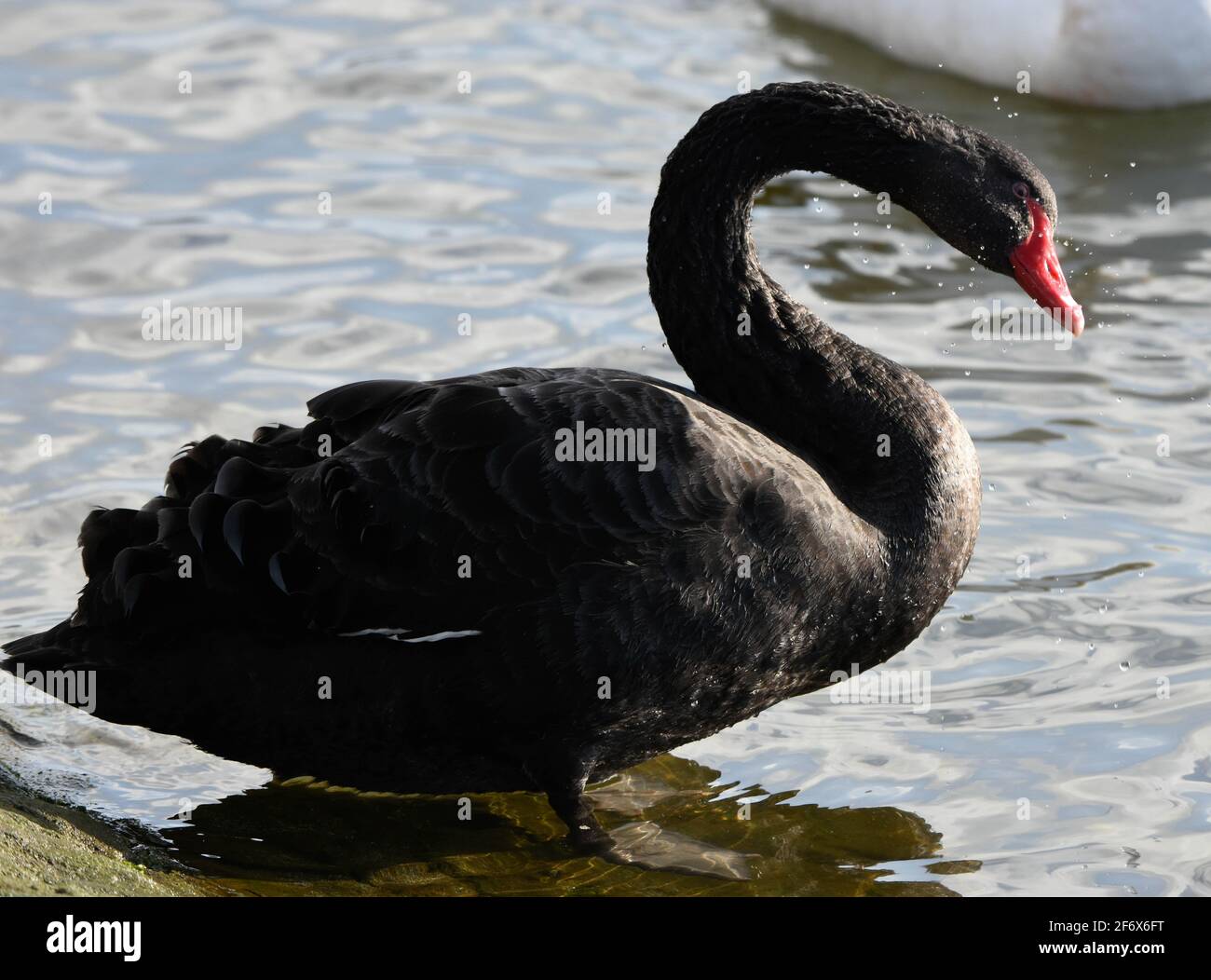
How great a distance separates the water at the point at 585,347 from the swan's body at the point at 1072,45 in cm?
21

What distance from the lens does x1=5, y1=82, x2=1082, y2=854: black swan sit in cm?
513

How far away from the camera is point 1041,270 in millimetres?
6117

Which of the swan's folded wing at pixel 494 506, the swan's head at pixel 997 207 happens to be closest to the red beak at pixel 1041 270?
the swan's head at pixel 997 207

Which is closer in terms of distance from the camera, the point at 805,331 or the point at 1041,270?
the point at 805,331

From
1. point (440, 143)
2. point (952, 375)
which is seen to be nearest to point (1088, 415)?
point (952, 375)

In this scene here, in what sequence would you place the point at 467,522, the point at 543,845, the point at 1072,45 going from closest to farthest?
1. the point at 467,522
2. the point at 543,845
3. the point at 1072,45

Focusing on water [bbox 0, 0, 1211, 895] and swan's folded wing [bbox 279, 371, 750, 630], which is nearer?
swan's folded wing [bbox 279, 371, 750, 630]

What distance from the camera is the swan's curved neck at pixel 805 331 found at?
18.5ft

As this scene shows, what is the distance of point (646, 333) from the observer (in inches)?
344

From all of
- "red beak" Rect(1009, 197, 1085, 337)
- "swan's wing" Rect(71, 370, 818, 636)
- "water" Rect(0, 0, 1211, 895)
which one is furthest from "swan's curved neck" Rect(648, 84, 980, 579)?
"water" Rect(0, 0, 1211, 895)

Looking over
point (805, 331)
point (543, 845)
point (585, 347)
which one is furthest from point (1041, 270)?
point (585, 347)

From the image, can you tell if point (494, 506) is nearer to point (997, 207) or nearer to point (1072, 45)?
point (997, 207)

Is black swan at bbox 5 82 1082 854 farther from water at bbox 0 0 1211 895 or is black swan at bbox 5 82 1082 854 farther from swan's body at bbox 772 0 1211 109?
swan's body at bbox 772 0 1211 109

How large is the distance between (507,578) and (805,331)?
4.56 feet
